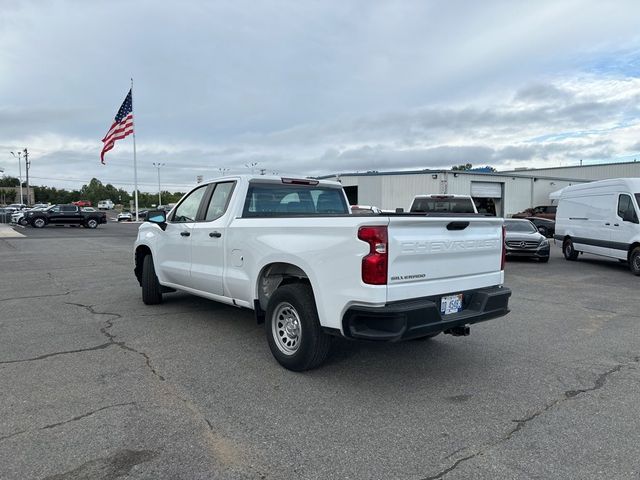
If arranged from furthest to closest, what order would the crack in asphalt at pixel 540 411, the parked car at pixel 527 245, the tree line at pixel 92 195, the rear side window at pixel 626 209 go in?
the tree line at pixel 92 195 < the parked car at pixel 527 245 < the rear side window at pixel 626 209 < the crack in asphalt at pixel 540 411

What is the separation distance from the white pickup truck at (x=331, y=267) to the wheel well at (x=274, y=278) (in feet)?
0.04

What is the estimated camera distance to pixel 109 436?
3.31 m

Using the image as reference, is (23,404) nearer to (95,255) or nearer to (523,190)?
(95,255)

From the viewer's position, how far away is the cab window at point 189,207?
6.37m

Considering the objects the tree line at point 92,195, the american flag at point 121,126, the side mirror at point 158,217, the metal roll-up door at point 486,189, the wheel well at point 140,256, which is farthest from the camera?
the tree line at point 92,195

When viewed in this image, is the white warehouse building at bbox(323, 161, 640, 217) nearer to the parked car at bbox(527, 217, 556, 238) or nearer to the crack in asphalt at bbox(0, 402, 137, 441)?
the parked car at bbox(527, 217, 556, 238)

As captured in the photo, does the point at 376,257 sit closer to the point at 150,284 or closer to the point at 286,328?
the point at 286,328

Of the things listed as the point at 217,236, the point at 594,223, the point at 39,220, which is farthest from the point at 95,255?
the point at 39,220

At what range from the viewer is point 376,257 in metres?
3.73

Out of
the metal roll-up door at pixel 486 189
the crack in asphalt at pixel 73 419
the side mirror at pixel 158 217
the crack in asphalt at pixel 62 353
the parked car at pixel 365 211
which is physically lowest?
the crack in asphalt at pixel 73 419

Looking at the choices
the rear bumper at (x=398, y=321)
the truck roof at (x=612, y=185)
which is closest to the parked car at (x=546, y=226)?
the truck roof at (x=612, y=185)

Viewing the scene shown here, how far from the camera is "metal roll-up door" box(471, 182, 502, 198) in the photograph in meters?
39.4

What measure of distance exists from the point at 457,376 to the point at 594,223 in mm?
11673

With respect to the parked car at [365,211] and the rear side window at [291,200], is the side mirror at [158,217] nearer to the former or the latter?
the rear side window at [291,200]
